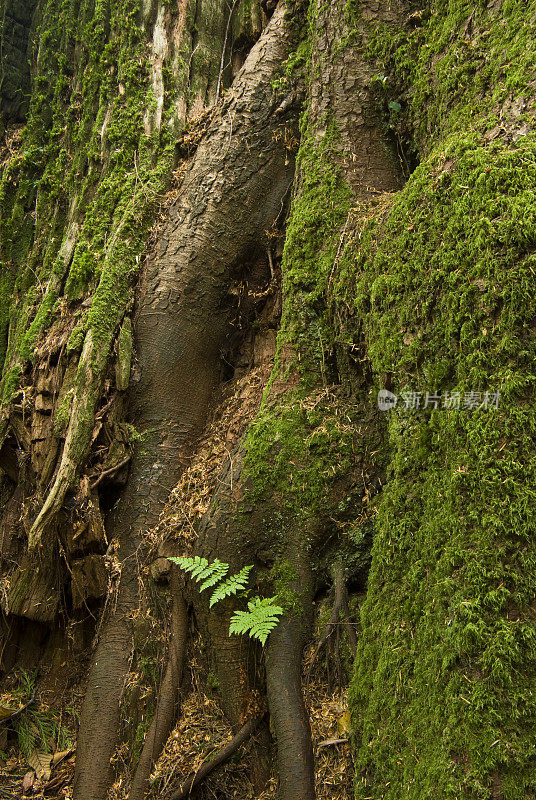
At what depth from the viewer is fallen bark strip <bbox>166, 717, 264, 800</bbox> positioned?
312cm

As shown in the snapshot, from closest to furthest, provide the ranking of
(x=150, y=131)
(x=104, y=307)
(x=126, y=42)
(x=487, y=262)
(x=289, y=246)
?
(x=487, y=262), (x=289, y=246), (x=104, y=307), (x=150, y=131), (x=126, y=42)

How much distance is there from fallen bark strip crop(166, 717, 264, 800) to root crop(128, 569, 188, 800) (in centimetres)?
23

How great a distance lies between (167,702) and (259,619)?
1.05 m

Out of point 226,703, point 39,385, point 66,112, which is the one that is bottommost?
point 226,703

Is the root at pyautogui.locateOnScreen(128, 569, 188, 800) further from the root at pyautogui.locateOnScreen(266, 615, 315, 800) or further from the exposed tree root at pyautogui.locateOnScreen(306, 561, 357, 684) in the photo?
the exposed tree root at pyautogui.locateOnScreen(306, 561, 357, 684)

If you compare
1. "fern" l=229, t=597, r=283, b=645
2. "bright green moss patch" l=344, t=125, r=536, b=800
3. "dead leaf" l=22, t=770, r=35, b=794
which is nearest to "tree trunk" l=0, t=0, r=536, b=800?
"bright green moss patch" l=344, t=125, r=536, b=800

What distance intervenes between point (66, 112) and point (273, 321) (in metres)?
3.93

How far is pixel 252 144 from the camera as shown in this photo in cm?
455

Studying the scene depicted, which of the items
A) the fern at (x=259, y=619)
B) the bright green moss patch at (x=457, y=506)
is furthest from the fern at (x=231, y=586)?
the bright green moss patch at (x=457, y=506)

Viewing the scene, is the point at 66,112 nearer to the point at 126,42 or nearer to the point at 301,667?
the point at 126,42

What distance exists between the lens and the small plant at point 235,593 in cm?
294

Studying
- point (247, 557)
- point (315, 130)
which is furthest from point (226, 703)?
point (315, 130)

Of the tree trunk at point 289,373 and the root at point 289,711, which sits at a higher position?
the tree trunk at point 289,373

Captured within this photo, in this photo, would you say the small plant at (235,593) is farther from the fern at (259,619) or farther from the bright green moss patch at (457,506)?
the bright green moss patch at (457,506)
